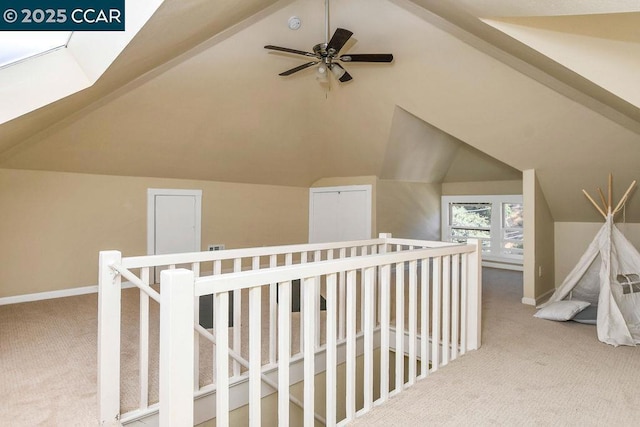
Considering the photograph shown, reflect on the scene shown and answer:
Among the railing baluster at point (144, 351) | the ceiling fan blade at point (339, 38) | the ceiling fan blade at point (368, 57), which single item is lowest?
the railing baluster at point (144, 351)

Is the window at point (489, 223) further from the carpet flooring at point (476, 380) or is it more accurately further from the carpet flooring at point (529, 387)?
the carpet flooring at point (529, 387)

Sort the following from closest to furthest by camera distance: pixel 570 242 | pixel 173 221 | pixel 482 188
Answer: pixel 570 242
pixel 173 221
pixel 482 188

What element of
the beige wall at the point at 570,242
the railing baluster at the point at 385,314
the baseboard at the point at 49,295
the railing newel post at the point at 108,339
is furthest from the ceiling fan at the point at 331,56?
the baseboard at the point at 49,295

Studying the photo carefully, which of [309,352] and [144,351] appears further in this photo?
[144,351]

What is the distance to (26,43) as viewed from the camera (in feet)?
8.13

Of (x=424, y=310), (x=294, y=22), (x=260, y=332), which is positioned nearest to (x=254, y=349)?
(x=260, y=332)

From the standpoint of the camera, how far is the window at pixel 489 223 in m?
6.50

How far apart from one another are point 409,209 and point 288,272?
5276mm

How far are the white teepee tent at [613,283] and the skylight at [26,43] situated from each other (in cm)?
485

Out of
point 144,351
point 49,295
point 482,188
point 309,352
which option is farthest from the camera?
point 482,188

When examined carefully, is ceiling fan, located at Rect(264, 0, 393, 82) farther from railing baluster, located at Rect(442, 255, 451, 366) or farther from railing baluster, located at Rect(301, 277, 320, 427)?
railing baluster, located at Rect(301, 277, 320, 427)

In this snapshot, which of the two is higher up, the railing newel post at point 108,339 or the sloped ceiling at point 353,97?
the sloped ceiling at point 353,97

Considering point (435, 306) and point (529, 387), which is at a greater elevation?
point (435, 306)

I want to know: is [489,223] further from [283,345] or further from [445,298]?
[283,345]
